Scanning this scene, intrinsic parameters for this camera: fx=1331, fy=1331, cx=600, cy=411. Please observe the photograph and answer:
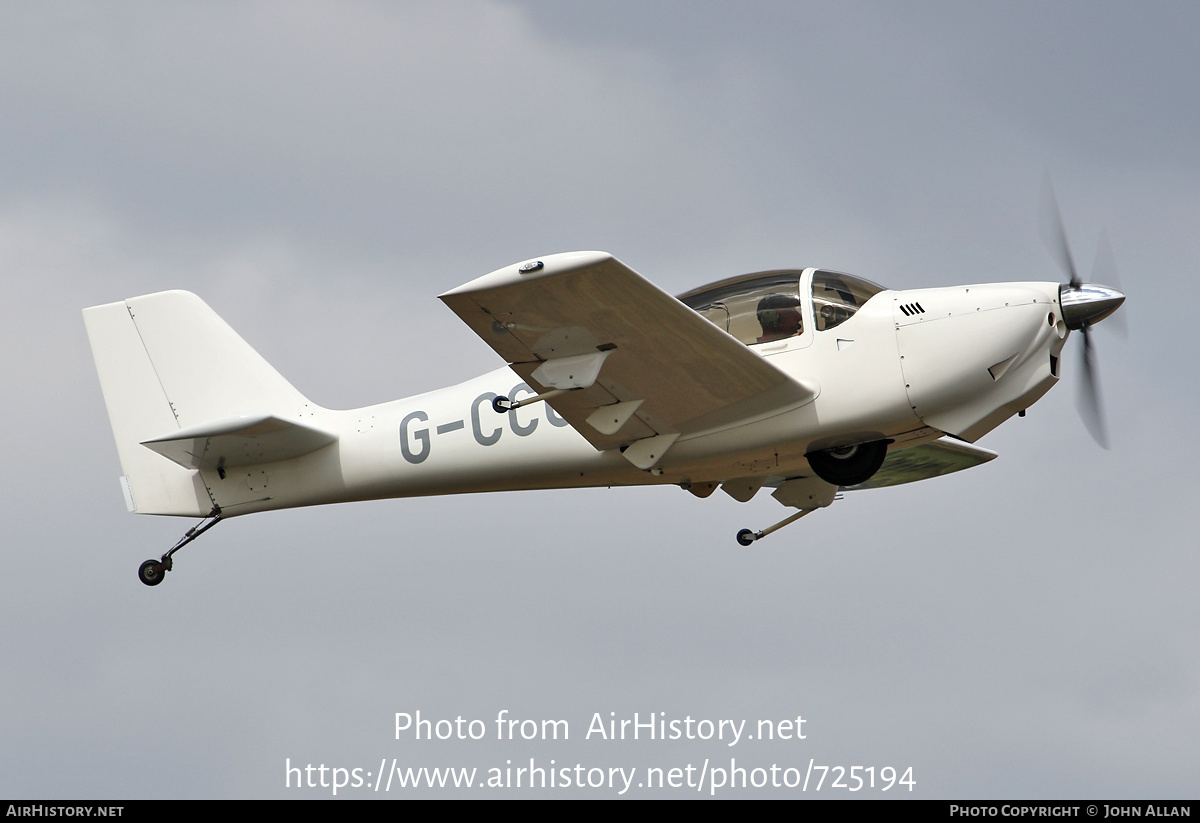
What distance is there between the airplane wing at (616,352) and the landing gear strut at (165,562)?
13.7ft

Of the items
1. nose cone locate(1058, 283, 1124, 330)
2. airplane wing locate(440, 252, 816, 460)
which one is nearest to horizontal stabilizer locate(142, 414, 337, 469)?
airplane wing locate(440, 252, 816, 460)

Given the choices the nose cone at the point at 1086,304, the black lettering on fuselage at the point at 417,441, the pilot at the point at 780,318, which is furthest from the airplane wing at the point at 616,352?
the nose cone at the point at 1086,304

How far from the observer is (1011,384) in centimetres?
1085

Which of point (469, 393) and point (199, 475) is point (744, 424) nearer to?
point (469, 393)

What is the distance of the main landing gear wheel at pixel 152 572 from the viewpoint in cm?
1306

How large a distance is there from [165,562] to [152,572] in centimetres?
15

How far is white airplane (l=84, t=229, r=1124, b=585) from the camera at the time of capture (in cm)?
1031

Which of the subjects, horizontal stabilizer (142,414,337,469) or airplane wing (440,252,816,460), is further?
horizontal stabilizer (142,414,337,469)

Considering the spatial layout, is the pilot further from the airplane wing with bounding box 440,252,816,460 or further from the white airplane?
the airplane wing with bounding box 440,252,816,460

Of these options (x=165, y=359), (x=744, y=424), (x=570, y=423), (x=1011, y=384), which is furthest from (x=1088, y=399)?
(x=165, y=359)

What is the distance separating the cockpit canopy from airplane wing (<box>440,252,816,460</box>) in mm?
576

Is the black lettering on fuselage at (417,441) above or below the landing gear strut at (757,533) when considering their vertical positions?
above

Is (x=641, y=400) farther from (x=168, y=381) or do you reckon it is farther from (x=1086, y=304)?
(x=168, y=381)

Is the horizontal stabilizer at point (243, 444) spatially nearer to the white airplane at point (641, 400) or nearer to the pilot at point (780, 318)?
the white airplane at point (641, 400)
